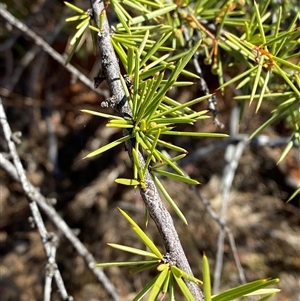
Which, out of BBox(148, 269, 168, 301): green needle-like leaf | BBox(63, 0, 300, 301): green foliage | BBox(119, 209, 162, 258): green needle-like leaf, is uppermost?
BBox(63, 0, 300, 301): green foliage

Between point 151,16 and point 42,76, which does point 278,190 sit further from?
point 151,16

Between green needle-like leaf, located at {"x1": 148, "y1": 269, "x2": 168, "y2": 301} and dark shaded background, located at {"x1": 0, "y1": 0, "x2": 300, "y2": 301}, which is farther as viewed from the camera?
dark shaded background, located at {"x1": 0, "y1": 0, "x2": 300, "y2": 301}

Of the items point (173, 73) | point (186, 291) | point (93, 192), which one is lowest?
point (186, 291)

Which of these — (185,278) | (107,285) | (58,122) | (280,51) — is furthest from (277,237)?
(185,278)

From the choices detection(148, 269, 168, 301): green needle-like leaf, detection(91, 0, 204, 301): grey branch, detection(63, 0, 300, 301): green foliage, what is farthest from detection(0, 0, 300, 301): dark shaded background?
detection(148, 269, 168, 301): green needle-like leaf

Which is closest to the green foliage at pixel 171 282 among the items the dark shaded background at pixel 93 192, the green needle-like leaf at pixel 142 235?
the green needle-like leaf at pixel 142 235

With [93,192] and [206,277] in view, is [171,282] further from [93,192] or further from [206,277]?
[93,192]

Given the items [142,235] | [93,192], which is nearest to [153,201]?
[142,235]

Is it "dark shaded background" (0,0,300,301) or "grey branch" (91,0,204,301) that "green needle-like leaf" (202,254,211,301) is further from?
"dark shaded background" (0,0,300,301)
